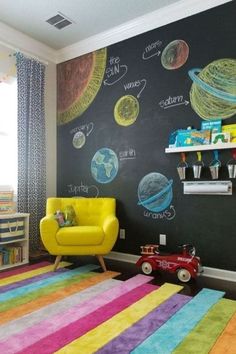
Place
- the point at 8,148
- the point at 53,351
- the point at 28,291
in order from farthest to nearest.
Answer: the point at 8,148 < the point at 28,291 < the point at 53,351

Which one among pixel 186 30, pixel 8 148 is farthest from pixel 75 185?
pixel 186 30

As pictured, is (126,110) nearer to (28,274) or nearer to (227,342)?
(28,274)

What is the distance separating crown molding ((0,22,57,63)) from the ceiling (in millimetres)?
69

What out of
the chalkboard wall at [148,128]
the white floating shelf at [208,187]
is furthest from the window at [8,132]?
the white floating shelf at [208,187]

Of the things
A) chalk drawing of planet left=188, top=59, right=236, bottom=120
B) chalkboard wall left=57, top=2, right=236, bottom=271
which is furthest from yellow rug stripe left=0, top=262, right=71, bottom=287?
chalk drawing of planet left=188, top=59, right=236, bottom=120

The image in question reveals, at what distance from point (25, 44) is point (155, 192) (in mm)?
2735

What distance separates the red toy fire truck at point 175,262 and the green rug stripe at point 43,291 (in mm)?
586

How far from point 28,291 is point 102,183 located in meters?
1.76

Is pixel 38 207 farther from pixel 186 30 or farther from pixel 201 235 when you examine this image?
pixel 186 30

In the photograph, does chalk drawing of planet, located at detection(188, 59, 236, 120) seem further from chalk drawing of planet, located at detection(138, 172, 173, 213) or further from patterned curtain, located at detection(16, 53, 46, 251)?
Answer: patterned curtain, located at detection(16, 53, 46, 251)

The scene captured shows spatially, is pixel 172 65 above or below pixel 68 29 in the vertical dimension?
below

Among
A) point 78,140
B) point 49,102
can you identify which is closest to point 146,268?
point 78,140

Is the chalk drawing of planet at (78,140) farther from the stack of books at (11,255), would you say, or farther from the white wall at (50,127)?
the stack of books at (11,255)

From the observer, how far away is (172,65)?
11.0ft
